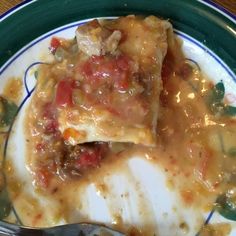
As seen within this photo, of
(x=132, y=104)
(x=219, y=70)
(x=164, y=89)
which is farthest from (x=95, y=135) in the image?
(x=219, y=70)


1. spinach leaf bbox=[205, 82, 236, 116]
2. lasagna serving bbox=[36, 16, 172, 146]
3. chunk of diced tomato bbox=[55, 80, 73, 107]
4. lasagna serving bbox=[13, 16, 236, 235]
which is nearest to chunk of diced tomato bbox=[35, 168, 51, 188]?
lasagna serving bbox=[13, 16, 236, 235]

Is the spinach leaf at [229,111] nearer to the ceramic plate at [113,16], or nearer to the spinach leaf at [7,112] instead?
the ceramic plate at [113,16]

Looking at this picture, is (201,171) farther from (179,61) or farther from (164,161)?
(179,61)

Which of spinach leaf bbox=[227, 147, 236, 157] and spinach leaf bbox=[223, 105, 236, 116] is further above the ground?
spinach leaf bbox=[223, 105, 236, 116]

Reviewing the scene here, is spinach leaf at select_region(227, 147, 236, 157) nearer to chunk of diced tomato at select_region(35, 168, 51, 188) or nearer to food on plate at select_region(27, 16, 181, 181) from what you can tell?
food on plate at select_region(27, 16, 181, 181)

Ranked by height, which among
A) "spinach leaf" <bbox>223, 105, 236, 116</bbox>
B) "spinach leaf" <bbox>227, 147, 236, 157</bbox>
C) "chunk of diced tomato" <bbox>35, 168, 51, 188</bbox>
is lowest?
"chunk of diced tomato" <bbox>35, 168, 51, 188</bbox>

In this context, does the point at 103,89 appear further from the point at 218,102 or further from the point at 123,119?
the point at 218,102
